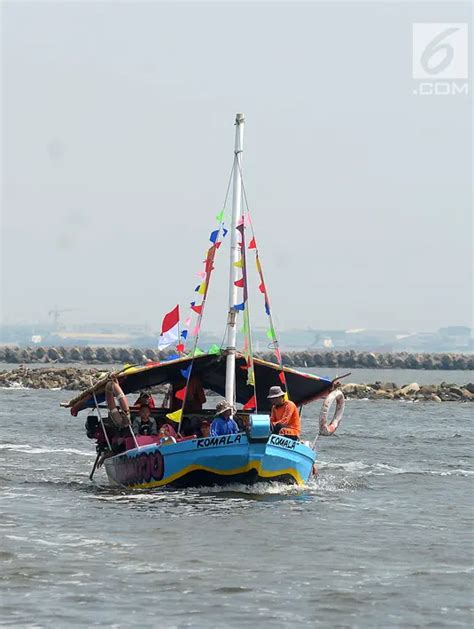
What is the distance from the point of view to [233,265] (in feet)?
95.4

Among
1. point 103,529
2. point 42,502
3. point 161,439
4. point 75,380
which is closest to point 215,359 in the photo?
point 161,439

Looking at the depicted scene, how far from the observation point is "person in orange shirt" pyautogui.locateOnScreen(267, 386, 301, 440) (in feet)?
88.7

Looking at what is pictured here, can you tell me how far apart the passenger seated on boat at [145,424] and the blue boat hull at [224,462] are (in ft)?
5.78

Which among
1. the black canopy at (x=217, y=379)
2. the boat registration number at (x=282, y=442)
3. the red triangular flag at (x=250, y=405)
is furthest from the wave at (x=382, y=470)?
the boat registration number at (x=282, y=442)

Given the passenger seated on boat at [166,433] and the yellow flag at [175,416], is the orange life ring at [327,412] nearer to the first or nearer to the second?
the yellow flag at [175,416]

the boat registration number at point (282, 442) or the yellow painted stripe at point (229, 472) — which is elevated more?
the boat registration number at point (282, 442)

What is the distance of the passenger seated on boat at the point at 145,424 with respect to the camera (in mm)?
29844

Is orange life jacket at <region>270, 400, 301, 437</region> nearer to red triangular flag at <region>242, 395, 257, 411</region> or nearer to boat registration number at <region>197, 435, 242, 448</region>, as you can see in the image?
boat registration number at <region>197, 435, 242, 448</region>

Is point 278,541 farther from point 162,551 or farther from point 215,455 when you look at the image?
point 215,455

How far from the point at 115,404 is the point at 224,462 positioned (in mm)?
3634

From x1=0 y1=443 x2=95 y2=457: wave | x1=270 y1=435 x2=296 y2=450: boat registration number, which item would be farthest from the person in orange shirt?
x1=0 y1=443 x2=95 y2=457: wave

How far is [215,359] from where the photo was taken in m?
29.4

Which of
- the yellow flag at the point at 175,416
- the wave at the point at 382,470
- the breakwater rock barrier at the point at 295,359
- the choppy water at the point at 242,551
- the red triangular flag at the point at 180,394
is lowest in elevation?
the breakwater rock barrier at the point at 295,359

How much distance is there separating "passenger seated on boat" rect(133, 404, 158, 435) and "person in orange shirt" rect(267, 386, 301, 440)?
3627 millimetres
